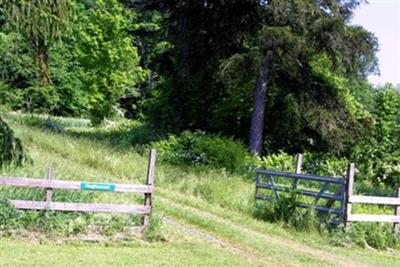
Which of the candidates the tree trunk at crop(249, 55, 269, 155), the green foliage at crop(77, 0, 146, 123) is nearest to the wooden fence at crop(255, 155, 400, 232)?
the tree trunk at crop(249, 55, 269, 155)

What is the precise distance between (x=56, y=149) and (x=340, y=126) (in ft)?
35.4

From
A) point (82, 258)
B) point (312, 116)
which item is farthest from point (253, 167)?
point (82, 258)

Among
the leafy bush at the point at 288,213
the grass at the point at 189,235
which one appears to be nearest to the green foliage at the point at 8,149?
the grass at the point at 189,235

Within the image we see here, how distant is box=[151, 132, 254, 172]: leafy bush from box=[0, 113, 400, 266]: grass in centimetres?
174

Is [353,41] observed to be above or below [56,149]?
above

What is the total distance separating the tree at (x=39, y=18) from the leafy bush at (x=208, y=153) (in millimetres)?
10763

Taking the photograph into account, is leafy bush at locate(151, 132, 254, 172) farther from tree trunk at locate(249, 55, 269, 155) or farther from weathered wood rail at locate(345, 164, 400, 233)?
weathered wood rail at locate(345, 164, 400, 233)

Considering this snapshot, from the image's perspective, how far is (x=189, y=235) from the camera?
10.9m

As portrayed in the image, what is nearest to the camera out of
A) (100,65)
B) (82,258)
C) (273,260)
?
(82,258)

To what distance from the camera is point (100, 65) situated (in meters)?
45.2

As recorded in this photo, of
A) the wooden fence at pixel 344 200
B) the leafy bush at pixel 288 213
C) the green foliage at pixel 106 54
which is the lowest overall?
the leafy bush at pixel 288 213

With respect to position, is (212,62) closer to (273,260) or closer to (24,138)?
(24,138)

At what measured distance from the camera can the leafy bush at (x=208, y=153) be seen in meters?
20.5

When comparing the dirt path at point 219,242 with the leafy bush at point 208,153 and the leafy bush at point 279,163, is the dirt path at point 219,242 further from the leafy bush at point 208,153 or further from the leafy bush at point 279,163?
the leafy bush at point 279,163
